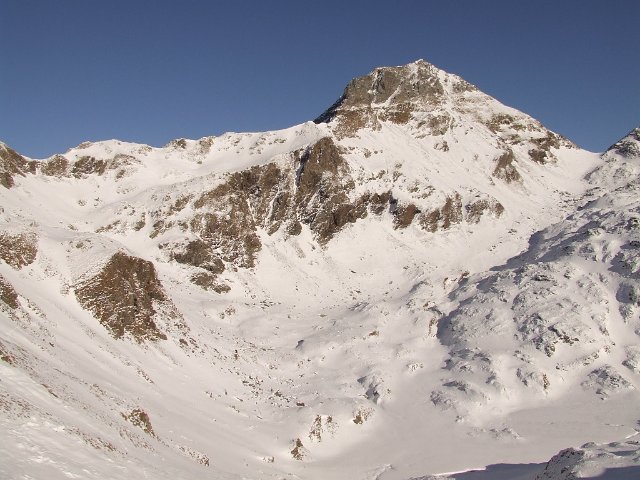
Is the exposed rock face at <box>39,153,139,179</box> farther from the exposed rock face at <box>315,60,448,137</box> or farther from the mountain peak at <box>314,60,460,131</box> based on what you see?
the mountain peak at <box>314,60,460,131</box>

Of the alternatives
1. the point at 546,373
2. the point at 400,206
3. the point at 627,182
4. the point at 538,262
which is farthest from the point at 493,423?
the point at 627,182

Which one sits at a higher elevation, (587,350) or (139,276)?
(139,276)

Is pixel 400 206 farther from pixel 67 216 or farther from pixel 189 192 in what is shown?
pixel 67 216

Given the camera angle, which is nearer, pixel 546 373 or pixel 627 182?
pixel 546 373

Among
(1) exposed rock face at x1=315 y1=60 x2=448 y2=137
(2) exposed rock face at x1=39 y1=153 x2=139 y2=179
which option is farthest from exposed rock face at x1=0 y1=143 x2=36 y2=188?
(1) exposed rock face at x1=315 y1=60 x2=448 y2=137

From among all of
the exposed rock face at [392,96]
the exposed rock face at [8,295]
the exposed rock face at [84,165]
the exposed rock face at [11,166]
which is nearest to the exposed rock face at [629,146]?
the exposed rock face at [392,96]

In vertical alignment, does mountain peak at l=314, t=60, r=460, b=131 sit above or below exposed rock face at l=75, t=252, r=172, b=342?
→ above
